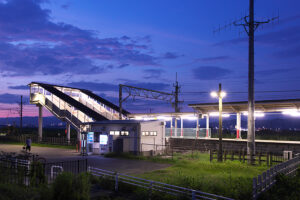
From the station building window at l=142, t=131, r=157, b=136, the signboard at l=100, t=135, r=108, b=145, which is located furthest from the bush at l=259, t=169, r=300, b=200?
the signboard at l=100, t=135, r=108, b=145

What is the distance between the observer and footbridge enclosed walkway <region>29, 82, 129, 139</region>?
3653 centimetres

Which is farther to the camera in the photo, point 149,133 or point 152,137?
point 152,137

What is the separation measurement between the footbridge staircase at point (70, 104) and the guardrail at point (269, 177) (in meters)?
23.9

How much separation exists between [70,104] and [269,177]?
97.9ft

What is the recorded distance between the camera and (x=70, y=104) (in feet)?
122

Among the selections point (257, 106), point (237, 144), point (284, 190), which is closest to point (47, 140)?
point (237, 144)

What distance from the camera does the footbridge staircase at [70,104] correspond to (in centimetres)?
3653

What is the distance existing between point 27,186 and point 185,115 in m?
25.3

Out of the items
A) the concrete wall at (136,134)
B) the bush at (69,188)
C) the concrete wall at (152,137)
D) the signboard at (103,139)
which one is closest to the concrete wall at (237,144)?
the concrete wall at (152,137)

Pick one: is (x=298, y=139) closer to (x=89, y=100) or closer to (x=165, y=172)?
(x=165, y=172)

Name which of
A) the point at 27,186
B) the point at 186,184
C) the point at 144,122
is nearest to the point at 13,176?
the point at 27,186

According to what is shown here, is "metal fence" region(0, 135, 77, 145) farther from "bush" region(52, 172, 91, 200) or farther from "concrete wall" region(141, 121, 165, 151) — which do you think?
"bush" region(52, 172, 91, 200)

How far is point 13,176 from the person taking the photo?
12.3m

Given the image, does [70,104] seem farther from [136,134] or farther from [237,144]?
[237,144]
